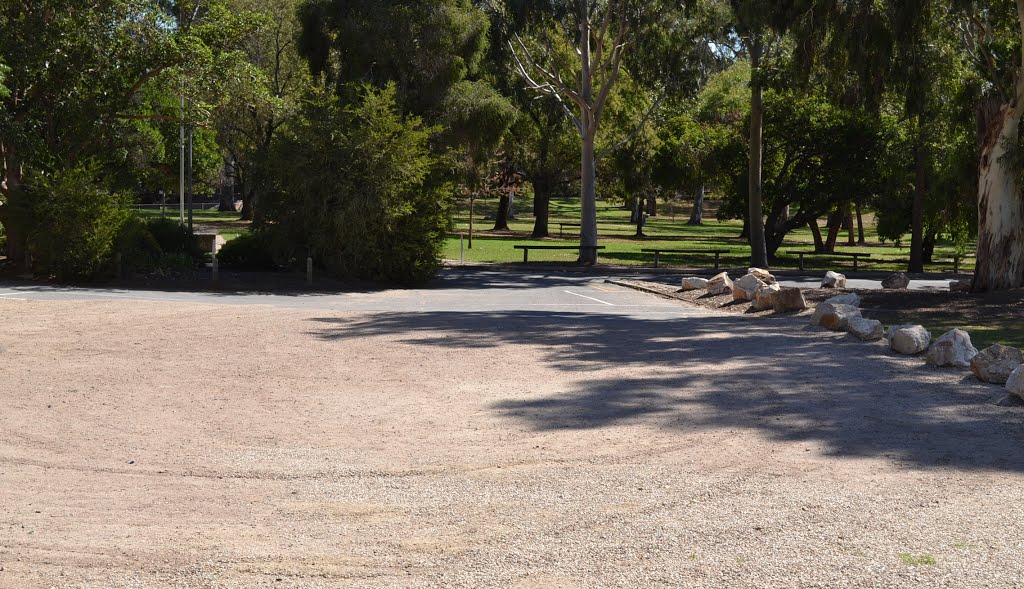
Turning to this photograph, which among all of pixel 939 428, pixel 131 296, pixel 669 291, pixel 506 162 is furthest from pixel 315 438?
pixel 506 162

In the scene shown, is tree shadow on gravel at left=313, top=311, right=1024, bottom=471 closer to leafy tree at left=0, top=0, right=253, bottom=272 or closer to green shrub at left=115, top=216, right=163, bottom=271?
green shrub at left=115, top=216, right=163, bottom=271

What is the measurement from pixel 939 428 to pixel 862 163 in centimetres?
3411

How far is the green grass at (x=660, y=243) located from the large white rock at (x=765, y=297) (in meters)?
16.1

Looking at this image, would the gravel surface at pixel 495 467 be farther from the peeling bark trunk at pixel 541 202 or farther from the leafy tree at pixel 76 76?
the peeling bark trunk at pixel 541 202

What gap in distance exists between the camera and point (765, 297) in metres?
21.2

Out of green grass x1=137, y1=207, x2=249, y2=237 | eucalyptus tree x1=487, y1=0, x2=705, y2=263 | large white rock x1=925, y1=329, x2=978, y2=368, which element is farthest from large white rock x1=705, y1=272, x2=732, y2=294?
green grass x1=137, y1=207, x2=249, y2=237

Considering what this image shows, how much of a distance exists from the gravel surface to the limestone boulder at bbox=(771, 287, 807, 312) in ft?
17.8

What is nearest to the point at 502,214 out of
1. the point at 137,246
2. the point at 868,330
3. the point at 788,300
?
the point at 137,246

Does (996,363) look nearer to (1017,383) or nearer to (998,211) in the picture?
(1017,383)

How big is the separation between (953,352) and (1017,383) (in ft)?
7.94

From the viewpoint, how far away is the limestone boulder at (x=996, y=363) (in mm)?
Result: 12039

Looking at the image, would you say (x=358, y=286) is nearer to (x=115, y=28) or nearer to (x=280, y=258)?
(x=280, y=258)

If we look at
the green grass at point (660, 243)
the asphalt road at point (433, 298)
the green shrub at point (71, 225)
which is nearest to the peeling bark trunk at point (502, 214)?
the green grass at point (660, 243)

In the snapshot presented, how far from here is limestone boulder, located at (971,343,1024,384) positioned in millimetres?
12039
